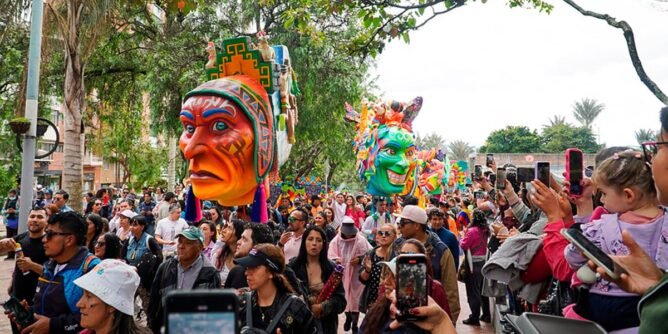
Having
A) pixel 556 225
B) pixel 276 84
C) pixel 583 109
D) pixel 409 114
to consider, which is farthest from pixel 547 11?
pixel 583 109

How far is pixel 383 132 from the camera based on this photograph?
1175 centimetres

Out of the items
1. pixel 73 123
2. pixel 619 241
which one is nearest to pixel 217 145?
pixel 619 241

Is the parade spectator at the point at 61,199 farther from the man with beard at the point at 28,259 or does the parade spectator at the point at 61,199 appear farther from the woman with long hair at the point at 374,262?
the woman with long hair at the point at 374,262

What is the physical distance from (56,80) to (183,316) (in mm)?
16985

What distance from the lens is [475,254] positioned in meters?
6.99

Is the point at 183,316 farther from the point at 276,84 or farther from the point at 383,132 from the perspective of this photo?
the point at 383,132

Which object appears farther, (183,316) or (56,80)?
(56,80)

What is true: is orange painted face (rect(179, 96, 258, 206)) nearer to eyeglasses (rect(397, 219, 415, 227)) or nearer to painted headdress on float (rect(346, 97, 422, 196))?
eyeglasses (rect(397, 219, 415, 227))

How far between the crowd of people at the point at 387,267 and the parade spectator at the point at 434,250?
0.04 ft

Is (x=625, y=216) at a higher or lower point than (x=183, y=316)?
higher

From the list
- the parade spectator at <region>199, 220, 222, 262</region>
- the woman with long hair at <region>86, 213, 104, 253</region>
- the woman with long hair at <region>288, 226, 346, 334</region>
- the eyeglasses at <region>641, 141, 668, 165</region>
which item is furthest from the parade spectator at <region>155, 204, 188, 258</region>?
the eyeglasses at <region>641, 141, 668, 165</region>

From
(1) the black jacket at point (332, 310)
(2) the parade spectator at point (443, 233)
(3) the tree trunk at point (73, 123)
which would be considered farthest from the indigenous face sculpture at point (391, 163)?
(1) the black jacket at point (332, 310)

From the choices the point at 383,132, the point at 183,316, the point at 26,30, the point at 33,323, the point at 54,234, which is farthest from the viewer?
the point at 26,30

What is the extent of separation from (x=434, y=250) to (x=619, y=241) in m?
2.63
